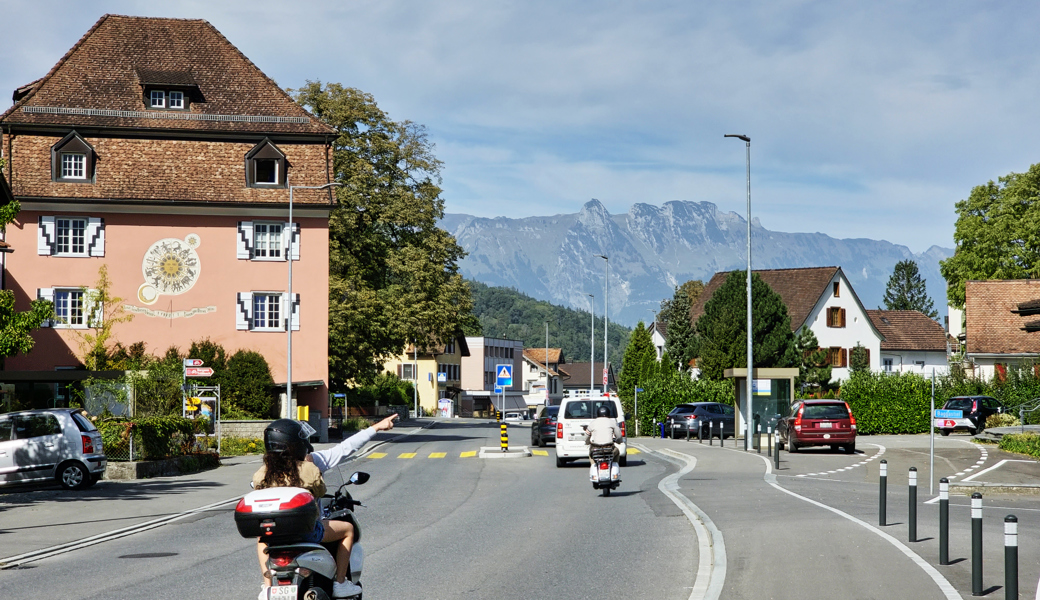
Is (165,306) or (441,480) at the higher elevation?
(165,306)

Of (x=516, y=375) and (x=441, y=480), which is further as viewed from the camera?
(x=516, y=375)

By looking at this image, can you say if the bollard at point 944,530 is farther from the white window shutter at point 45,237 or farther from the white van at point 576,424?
the white window shutter at point 45,237

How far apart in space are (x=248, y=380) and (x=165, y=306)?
4.86 metres

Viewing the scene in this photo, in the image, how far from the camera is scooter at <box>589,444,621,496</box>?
63.3ft

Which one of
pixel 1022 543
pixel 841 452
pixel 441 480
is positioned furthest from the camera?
pixel 841 452

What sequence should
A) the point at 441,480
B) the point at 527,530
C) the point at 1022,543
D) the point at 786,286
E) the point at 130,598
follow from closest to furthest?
1. the point at 130,598
2. the point at 1022,543
3. the point at 527,530
4. the point at 441,480
5. the point at 786,286

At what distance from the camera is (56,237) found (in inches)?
1654

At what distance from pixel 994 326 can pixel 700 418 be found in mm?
23940

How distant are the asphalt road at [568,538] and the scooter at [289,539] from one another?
3.68 feet

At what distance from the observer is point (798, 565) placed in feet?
35.3

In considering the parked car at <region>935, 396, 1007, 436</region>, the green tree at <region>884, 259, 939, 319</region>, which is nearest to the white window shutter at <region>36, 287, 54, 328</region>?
the parked car at <region>935, 396, 1007, 436</region>

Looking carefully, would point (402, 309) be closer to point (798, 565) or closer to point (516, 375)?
point (798, 565)

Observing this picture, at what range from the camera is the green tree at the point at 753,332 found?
5525cm

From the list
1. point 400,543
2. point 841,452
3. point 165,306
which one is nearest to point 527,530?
point 400,543
